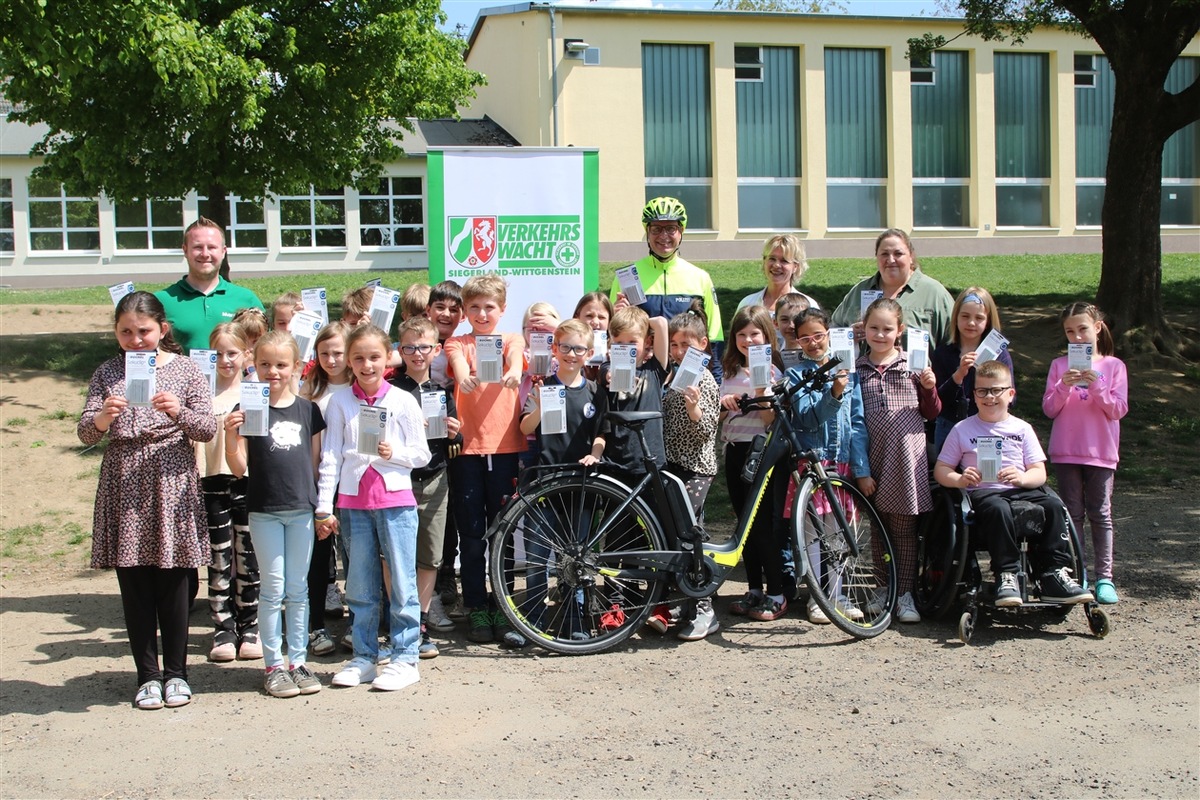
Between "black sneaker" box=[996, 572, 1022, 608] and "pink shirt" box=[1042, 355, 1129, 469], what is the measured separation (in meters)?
1.00

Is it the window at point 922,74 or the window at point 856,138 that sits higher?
the window at point 922,74

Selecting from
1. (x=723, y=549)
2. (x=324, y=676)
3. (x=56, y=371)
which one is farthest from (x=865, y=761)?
(x=56, y=371)

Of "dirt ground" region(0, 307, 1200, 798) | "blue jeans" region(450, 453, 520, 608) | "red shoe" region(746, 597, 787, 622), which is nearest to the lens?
"dirt ground" region(0, 307, 1200, 798)

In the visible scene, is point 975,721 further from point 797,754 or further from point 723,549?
point 723,549

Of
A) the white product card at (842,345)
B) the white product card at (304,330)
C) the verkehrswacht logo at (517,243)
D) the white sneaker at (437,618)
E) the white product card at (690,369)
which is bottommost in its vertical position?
the white sneaker at (437,618)

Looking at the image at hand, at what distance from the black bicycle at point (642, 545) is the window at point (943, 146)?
27.6 metres

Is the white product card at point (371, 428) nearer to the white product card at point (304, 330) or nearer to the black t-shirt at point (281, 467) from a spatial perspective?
the black t-shirt at point (281, 467)

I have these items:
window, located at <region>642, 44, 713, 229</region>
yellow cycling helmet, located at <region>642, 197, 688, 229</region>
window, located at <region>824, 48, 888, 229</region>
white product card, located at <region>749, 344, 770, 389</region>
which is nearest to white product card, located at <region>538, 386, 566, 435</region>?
white product card, located at <region>749, 344, 770, 389</region>

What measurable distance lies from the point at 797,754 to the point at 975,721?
86 cm

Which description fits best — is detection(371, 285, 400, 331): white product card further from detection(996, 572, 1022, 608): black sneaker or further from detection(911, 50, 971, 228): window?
detection(911, 50, 971, 228): window

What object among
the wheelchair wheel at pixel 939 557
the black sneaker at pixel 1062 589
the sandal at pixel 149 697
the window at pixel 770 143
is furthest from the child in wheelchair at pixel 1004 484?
the window at pixel 770 143

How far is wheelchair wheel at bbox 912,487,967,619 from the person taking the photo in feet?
19.2

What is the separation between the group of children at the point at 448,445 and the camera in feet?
16.9

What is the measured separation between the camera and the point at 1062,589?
18.7 feet
